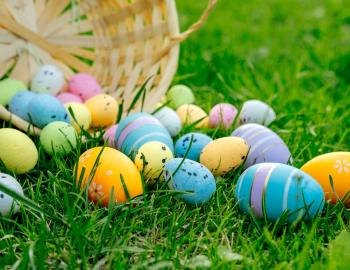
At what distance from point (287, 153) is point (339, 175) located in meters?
0.20

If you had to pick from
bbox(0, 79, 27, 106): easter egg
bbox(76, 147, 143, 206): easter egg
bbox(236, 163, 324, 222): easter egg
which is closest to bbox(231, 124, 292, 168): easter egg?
bbox(236, 163, 324, 222): easter egg

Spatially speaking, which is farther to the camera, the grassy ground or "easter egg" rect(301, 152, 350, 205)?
"easter egg" rect(301, 152, 350, 205)

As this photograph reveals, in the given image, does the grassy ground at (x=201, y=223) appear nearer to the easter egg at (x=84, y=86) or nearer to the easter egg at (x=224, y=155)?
the easter egg at (x=224, y=155)

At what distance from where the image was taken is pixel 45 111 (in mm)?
1694

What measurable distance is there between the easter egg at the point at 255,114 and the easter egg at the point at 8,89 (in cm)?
70

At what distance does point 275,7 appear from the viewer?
3.87 meters

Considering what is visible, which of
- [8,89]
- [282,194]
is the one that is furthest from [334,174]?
[8,89]

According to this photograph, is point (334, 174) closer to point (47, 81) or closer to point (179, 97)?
point (179, 97)

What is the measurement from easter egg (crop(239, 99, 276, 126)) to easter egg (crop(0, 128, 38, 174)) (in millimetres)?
728

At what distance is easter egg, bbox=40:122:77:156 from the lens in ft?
5.25

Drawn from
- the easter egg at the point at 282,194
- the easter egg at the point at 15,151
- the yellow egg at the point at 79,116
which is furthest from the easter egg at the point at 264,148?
the easter egg at the point at 15,151

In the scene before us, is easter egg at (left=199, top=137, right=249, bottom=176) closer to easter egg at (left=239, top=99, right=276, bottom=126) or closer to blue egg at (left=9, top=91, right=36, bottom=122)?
easter egg at (left=239, top=99, right=276, bottom=126)

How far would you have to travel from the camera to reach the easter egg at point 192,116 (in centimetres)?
197

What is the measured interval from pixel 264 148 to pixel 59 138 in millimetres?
540
